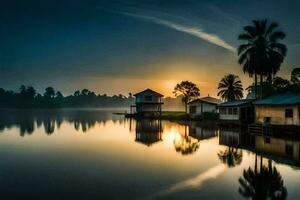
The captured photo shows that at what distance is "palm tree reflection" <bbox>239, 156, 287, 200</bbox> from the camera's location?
14.3m

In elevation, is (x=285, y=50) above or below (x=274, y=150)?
above

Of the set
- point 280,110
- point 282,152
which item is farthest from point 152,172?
Result: point 280,110

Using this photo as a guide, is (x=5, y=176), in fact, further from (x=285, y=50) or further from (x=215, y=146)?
(x=285, y=50)

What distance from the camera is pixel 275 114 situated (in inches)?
1658

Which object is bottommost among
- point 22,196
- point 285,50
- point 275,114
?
point 22,196

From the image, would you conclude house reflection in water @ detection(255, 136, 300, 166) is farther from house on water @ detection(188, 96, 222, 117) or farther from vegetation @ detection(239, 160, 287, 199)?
house on water @ detection(188, 96, 222, 117)

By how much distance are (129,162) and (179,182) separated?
22.5 feet

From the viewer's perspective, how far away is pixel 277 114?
137 ft

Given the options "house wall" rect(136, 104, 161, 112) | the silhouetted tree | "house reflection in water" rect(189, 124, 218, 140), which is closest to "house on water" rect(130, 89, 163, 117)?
"house wall" rect(136, 104, 161, 112)

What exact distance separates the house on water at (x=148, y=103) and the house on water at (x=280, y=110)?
157 feet

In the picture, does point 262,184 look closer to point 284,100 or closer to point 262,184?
point 262,184

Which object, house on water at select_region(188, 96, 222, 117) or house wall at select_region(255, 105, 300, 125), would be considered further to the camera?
house on water at select_region(188, 96, 222, 117)

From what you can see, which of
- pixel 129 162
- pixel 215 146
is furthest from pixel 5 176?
pixel 215 146

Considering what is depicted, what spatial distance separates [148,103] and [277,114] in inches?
2061
